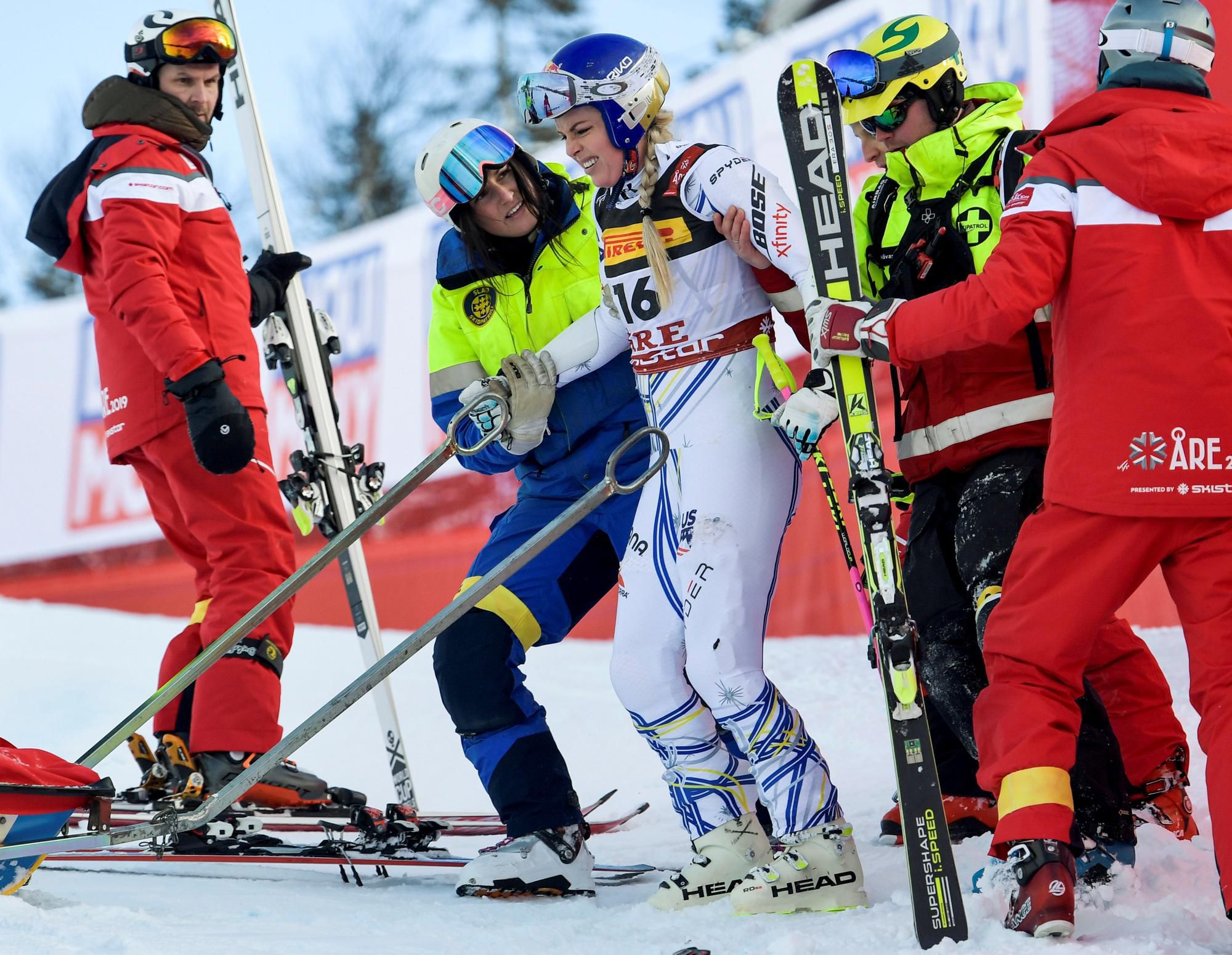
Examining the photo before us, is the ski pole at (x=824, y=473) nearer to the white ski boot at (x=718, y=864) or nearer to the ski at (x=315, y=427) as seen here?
the white ski boot at (x=718, y=864)

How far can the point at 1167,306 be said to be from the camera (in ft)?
8.96

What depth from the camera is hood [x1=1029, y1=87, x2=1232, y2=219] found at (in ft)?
8.88

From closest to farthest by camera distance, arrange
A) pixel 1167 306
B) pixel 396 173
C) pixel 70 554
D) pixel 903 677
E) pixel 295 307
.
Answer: pixel 1167 306, pixel 903 677, pixel 295 307, pixel 70 554, pixel 396 173

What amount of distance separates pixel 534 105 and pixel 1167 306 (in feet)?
5.34

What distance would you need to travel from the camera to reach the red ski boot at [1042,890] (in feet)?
8.55

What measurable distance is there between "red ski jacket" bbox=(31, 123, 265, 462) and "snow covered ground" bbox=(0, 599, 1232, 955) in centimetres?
154

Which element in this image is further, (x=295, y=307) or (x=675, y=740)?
(x=295, y=307)

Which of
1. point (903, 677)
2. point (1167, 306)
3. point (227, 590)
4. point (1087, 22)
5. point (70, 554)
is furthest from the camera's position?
point (70, 554)

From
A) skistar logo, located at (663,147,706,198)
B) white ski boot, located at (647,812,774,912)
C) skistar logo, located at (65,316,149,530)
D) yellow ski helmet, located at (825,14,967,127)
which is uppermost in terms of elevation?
yellow ski helmet, located at (825,14,967,127)

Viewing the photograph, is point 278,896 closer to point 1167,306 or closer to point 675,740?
point 675,740

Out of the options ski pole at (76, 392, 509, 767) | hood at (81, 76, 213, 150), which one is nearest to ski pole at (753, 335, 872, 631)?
ski pole at (76, 392, 509, 767)

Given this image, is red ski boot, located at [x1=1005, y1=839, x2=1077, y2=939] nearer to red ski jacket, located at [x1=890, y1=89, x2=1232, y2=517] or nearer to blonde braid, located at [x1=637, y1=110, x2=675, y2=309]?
red ski jacket, located at [x1=890, y1=89, x2=1232, y2=517]

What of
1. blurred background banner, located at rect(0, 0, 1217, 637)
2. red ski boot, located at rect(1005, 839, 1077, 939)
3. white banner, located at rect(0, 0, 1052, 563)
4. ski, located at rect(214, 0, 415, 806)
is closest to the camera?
red ski boot, located at rect(1005, 839, 1077, 939)

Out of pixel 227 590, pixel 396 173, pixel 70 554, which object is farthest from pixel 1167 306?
pixel 396 173
